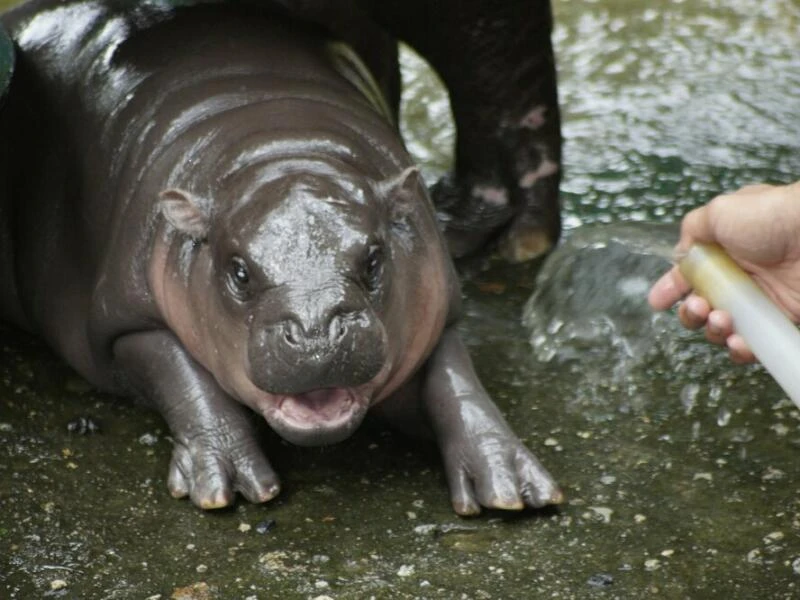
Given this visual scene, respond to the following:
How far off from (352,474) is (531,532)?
21.2 inches

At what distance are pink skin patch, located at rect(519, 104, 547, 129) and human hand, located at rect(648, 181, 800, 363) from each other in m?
1.82

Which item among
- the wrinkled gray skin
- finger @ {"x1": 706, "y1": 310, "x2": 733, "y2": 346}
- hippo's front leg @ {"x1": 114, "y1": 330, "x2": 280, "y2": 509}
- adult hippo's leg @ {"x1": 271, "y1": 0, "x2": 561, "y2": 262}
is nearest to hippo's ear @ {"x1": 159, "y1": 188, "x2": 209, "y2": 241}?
the wrinkled gray skin

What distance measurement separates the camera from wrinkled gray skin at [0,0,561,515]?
12.7 ft

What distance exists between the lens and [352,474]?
4320 mm

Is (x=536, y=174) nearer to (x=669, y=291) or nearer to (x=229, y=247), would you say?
(x=669, y=291)

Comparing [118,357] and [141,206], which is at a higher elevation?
[141,206]

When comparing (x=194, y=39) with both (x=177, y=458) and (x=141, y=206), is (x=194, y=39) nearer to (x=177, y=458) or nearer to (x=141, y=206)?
(x=141, y=206)

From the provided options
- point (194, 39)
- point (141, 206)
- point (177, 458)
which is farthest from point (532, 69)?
point (177, 458)

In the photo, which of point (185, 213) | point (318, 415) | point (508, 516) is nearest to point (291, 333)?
point (318, 415)

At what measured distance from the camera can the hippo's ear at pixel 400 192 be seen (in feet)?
13.7

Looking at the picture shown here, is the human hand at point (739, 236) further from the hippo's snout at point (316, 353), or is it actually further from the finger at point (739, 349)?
the hippo's snout at point (316, 353)

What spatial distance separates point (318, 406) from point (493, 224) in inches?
76.2

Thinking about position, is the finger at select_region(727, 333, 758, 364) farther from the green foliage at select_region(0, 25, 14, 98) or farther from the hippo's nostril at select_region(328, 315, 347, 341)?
the green foliage at select_region(0, 25, 14, 98)

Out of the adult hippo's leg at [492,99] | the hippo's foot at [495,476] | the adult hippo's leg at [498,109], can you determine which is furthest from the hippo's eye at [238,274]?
the adult hippo's leg at [498,109]
